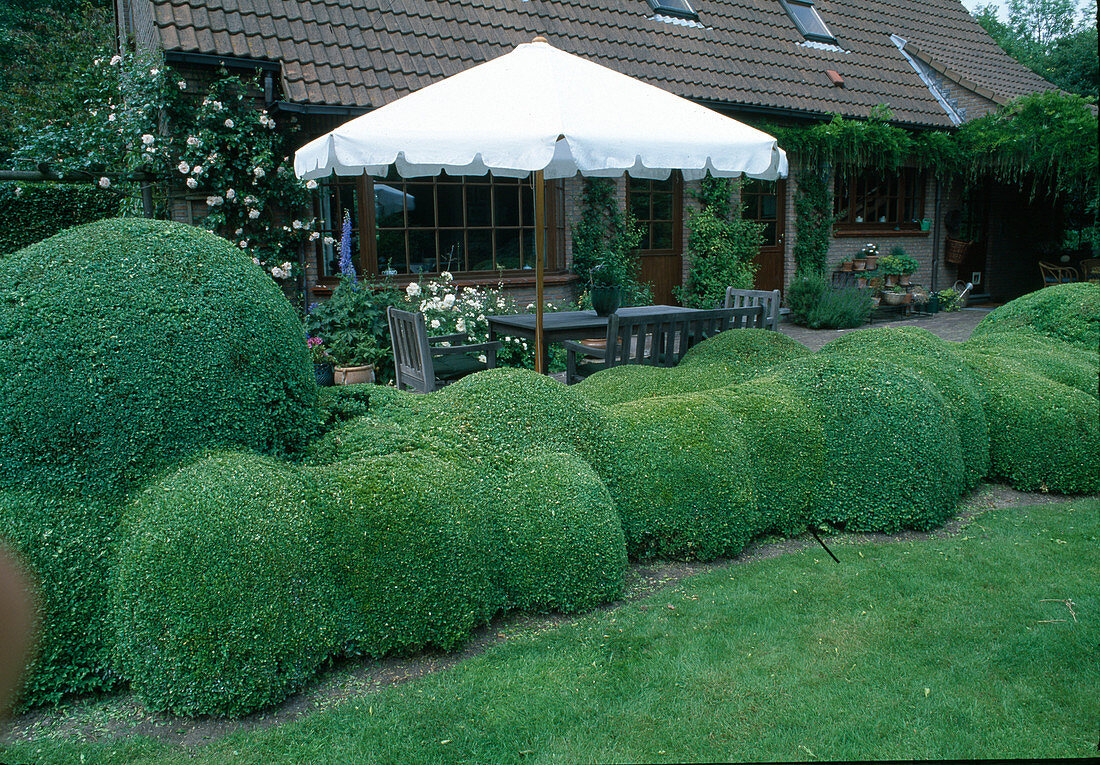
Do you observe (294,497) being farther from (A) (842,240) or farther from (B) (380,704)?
(A) (842,240)

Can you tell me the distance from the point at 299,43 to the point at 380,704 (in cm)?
783

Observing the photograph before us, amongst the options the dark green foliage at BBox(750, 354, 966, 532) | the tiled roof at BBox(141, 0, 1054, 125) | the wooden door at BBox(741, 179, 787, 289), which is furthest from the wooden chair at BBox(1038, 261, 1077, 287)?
the dark green foliage at BBox(750, 354, 966, 532)

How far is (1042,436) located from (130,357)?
5.19m

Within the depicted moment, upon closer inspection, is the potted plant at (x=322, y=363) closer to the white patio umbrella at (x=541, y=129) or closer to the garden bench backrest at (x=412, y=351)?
the garden bench backrest at (x=412, y=351)

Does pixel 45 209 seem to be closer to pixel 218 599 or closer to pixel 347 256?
pixel 347 256

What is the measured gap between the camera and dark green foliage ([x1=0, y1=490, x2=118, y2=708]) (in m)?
2.74

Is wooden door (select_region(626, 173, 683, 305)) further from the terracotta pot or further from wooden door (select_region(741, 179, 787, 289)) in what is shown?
the terracotta pot

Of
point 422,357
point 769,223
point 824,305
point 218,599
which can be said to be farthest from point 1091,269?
point 218,599

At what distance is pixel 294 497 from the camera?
2967 mm

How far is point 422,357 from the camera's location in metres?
5.32

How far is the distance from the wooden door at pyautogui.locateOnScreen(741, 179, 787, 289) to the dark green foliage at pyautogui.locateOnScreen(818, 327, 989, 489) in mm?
7641

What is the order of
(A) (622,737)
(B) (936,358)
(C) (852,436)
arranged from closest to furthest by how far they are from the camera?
(A) (622,737)
(C) (852,436)
(B) (936,358)

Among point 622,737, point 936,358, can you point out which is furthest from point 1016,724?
point 936,358

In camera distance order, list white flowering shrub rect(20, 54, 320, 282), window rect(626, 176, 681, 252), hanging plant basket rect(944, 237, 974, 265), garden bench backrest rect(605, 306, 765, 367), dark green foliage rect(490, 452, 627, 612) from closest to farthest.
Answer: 1. dark green foliage rect(490, 452, 627, 612)
2. garden bench backrest rect(605, 306, 765, 367)
3. white flowering shrub rect(20, 54, 320, 282)
4. window rect(626, 176, 681, 252)
5. hanging plant basket rect(944, 237, 974, 265)
